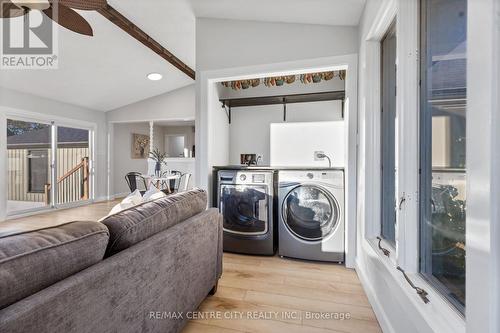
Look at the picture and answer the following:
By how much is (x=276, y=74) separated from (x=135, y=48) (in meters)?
2.42

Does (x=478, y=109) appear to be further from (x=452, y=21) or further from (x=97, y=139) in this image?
(x=97, y=139)

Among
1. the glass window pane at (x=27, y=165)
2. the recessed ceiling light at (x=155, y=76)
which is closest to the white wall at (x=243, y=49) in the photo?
the recessed ceiling light at (x=155, y=76)

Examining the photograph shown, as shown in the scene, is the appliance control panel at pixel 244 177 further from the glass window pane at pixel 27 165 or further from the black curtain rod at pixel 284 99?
the glass window pane at pixel 27 165

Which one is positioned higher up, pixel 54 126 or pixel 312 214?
pixel 54 126

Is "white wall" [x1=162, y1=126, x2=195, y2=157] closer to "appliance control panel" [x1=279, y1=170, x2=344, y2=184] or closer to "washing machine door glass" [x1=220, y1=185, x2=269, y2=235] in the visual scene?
"washing machine door glass" [x1=220, y1=185, x2=269, y2=235]

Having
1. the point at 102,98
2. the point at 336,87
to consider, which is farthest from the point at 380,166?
the point at 102,98

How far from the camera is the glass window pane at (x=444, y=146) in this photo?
0.93 meters

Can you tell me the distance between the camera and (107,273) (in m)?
0.79

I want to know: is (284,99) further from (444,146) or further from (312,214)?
(444,146)

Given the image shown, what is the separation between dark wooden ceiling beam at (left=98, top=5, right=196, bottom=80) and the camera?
108 inches

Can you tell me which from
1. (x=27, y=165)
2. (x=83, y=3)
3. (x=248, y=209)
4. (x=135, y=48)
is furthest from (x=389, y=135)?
(x=27, y=165)

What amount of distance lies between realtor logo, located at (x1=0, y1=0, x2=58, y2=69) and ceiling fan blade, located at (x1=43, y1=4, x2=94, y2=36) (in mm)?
805

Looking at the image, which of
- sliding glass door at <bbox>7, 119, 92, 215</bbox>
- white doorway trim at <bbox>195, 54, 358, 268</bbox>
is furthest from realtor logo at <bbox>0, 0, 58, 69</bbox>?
white doorway trim at <bbox>195, 54, 358, 268</bbox>

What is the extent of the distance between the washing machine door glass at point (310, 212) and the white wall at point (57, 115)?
15.3ft
